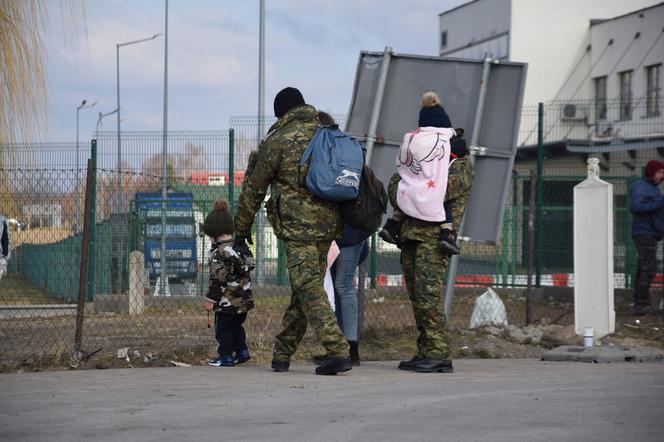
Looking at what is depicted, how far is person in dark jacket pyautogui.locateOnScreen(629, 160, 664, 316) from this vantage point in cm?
1426

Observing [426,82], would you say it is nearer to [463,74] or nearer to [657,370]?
[463,74]

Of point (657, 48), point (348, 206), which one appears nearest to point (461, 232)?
point (348, 206)

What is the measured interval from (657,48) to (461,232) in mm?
26005

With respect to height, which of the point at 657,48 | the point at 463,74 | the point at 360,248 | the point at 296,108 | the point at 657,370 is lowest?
the point at 657,370

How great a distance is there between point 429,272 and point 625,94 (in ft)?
98.8

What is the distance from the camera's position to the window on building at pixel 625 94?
3472cm

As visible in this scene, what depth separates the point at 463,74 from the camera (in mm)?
10781

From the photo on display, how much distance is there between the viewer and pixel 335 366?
313 inches

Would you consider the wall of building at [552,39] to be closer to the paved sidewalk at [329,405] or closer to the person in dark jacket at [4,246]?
the person in dark jacket at [4,246]

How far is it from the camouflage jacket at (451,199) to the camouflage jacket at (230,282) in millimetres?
1199

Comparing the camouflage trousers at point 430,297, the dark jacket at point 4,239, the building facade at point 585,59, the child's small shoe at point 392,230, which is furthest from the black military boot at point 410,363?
the building facade at point 585,59

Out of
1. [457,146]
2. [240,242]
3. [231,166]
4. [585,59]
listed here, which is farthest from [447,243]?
[585,59]

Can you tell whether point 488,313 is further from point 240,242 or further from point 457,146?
point 240,242

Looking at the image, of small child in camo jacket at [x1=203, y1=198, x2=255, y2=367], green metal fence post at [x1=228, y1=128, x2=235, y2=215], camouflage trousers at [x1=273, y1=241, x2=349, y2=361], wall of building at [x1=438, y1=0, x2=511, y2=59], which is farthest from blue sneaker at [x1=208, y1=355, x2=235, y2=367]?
wall of building at [x1=438, y1=0, x2=511, y2=59]
